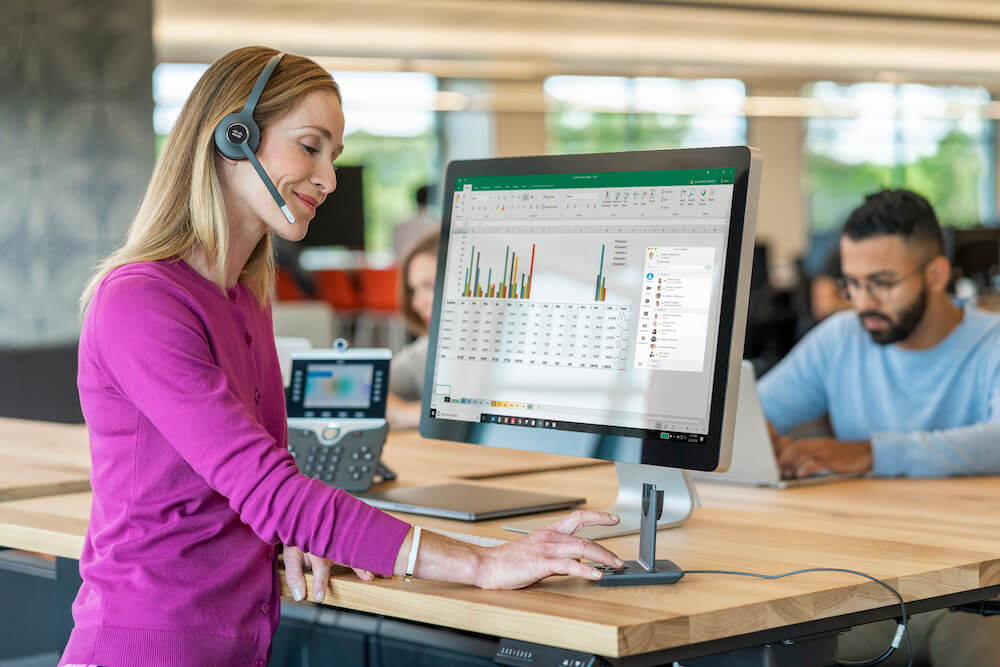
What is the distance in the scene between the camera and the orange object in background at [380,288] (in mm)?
9477

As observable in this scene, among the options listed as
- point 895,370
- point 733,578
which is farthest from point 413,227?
point 733,578

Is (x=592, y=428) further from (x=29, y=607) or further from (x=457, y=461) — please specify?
(x=29, y=607)

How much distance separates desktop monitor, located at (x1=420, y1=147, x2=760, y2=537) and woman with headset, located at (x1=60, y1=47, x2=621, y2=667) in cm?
16

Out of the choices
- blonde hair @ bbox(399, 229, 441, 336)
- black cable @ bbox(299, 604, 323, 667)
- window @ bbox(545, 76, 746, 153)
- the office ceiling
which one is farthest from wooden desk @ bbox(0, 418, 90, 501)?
window @ bbox(545, 76, 746, 153)

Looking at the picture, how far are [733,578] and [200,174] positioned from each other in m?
0.76

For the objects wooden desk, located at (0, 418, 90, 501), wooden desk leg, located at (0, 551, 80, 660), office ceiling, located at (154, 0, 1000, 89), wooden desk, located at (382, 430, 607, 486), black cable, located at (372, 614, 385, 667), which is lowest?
wooden desk leg, located at (0, 551, 80, 660)

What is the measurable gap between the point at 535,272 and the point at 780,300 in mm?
7206

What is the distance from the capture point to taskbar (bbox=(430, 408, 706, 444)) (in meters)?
1.45

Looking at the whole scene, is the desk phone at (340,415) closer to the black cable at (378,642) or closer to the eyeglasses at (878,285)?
the black cable at (378,642)

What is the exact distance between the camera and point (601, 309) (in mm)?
1546

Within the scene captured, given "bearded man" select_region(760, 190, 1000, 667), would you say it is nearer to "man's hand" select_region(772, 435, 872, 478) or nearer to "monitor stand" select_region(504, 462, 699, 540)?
"man's hand" select_region(772, 435, 872, 478)

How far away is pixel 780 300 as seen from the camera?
8570 mm

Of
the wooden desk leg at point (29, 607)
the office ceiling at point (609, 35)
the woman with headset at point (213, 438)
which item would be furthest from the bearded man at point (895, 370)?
the office ceiling at point (609, 35)

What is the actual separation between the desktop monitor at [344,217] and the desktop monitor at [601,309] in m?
4.84
